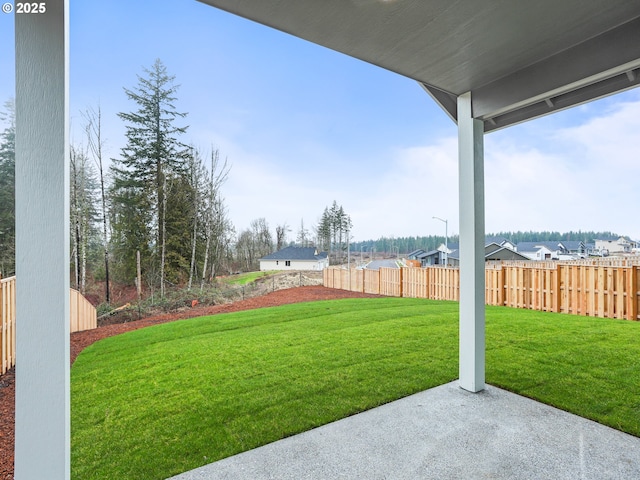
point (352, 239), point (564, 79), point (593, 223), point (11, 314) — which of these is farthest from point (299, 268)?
point (593, 223)

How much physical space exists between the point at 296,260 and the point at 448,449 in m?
9.44

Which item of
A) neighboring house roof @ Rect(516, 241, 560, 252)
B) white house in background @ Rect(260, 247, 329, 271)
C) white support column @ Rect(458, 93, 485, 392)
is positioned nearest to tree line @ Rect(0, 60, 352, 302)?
white house in background @ Rect(260, 247, 329, 271)

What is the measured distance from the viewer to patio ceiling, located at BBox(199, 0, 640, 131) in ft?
4.90

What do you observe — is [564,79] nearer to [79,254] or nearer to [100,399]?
[100,399]

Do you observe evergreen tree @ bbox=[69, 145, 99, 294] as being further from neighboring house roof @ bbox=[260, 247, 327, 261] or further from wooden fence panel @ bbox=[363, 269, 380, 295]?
wooden fence panel @ bbox=[363, 269, 380, 295]

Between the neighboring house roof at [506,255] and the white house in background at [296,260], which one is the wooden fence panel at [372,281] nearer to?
the white house in background at [296,260]

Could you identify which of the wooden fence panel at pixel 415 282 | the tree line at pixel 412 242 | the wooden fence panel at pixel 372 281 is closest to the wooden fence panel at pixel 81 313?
the wooden fence panel at pixel 372 281

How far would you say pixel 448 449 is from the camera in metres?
1.85

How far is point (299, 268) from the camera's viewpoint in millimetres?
11078

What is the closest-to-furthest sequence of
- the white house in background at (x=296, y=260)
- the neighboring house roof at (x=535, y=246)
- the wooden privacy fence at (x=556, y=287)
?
the wooden privacy fence at (x=556, y=287) → the white house in background at (x=296, y=260) → the neighboring house roof at (x=535, y=246)

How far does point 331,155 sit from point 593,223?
12184 mm

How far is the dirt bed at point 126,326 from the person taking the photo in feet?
7.46

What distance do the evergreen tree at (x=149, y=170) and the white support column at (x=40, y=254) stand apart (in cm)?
A: 679

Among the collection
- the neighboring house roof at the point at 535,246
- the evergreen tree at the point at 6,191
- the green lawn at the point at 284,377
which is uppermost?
the evergreen tree at the point at 6,191
